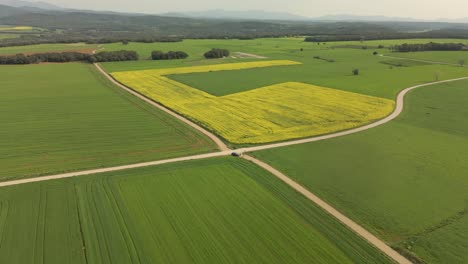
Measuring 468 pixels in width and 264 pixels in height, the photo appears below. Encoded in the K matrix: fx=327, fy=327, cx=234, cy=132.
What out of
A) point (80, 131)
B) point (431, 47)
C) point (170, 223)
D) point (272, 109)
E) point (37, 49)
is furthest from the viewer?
point (431, 47)

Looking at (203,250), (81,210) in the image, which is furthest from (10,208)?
(203,250)

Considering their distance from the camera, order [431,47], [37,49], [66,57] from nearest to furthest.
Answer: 1. [66,57]
2. [37,49]
3. [431,47]

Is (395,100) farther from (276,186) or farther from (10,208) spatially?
(10,208)

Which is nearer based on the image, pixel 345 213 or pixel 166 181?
pixel 345 213

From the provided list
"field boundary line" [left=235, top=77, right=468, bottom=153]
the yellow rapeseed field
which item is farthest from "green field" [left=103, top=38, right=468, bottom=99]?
"field boundary line" [left=235, top=77, right=468, bottom=153]

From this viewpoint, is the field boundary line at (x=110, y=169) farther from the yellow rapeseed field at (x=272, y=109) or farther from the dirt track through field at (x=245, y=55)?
the dirt track through field at (x=245, y=55)

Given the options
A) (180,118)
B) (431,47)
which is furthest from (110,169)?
(431,47)

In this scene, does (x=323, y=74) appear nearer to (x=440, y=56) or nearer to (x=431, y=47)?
(x=440, y=56)
